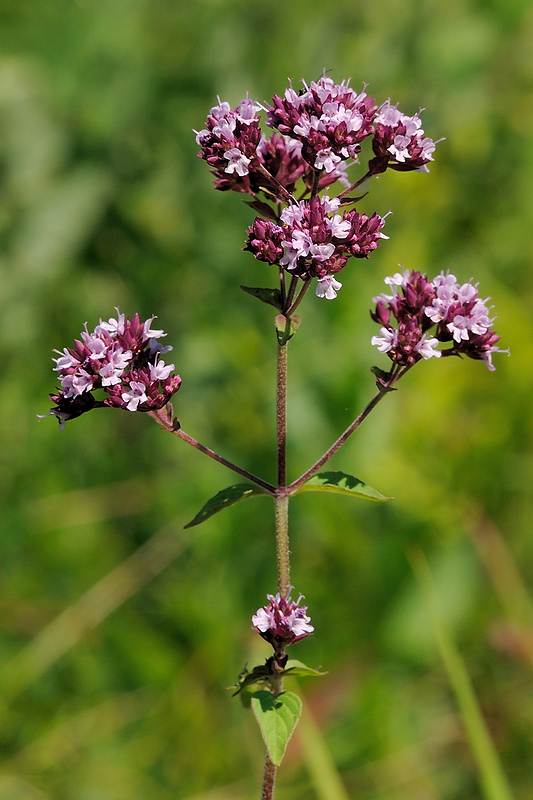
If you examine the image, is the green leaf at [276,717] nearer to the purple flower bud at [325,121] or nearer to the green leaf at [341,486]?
the green leaf at [341,486]

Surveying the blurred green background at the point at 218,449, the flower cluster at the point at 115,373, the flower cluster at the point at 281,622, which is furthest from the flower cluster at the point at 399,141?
the blurred green background at the point at 218,449

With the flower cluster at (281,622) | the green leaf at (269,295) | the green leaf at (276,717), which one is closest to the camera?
the green leaf at (276,717)

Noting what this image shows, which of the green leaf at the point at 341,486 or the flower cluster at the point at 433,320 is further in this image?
the flower cluster at the point at 433,320

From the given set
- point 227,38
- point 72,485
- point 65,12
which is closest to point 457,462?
point 72,485

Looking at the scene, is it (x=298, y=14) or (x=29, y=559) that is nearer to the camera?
(x=29, y=559)

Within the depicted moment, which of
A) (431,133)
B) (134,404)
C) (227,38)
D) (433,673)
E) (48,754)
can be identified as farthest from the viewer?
(431,133)

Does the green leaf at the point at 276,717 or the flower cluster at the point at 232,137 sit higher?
the flower cluster at the point at 232,137

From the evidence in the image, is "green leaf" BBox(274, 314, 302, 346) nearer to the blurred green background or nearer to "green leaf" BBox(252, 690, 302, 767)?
"green leaf" BBox(252, 690, 302, 767)

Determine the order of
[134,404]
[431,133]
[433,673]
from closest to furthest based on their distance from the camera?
[134,404], [433,673], [431,133]

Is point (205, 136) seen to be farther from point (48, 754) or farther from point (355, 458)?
point (48, 754)
